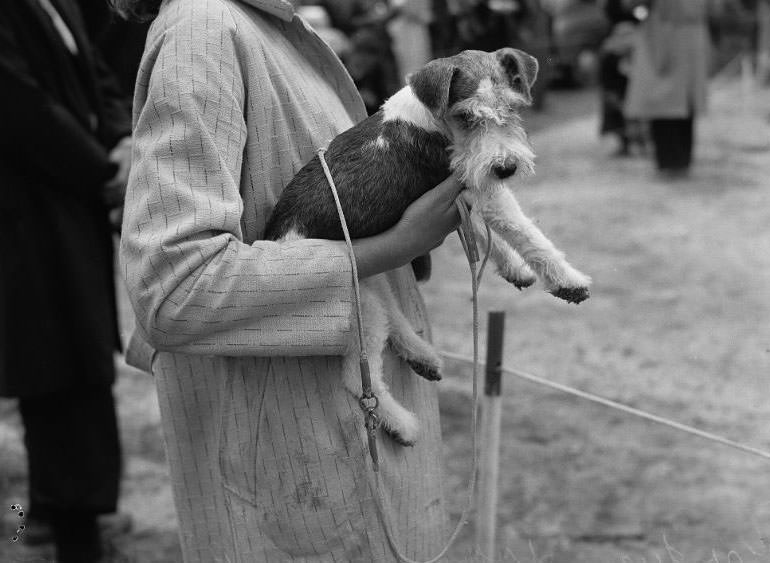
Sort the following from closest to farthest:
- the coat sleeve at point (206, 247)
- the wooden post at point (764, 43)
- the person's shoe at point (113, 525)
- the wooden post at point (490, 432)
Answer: the coat sleeve at point (206, 247) → the wooden post at point (490, 432) → the person's shoe at point (113, 525) → the wooden post at point (764, 43)

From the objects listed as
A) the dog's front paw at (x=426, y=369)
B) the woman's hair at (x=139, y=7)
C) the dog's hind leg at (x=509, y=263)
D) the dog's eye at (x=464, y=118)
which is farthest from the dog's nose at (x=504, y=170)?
the woman's hair at (x=139, y=7)

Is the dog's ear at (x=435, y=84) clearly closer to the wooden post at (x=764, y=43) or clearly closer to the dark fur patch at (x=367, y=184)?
the dark fur patch at (x=367, y=184)

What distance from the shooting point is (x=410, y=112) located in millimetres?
1625

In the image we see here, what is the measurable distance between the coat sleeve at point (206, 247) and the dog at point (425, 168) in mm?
98

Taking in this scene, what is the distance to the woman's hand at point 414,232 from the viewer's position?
1557 millimetres

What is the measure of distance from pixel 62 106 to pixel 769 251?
514cm

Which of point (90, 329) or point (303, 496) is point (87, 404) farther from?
point (303, 496)

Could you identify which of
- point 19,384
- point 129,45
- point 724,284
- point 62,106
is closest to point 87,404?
point 19,384

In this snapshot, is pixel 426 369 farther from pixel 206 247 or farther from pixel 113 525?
pixel 113 525

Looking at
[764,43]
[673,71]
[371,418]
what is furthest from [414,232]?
[764,43]

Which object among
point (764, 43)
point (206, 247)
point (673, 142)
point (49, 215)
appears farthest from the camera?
point (764, 43)

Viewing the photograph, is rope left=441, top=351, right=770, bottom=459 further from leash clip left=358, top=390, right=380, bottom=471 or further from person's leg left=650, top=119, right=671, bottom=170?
person's leg left=650, top=119, right=671, bottom=170

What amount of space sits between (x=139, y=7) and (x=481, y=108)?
0.62 metres

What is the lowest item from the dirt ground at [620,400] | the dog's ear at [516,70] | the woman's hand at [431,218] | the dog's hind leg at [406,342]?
the dirt ground at [620,400]
